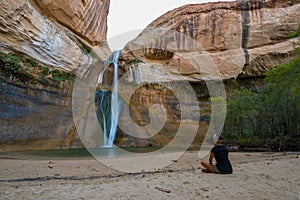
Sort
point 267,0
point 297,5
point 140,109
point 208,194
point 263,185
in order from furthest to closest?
1. point 267,0
2. point 297,5
3. point 140,109
4. point 263,185
5. point 208,194

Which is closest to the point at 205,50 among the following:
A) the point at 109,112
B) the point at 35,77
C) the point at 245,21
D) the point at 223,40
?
the point at 223,40

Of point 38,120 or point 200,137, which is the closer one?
point 38,120

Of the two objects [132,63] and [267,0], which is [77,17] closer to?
[132,63]

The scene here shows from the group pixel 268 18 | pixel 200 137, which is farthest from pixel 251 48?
pixel 200 137

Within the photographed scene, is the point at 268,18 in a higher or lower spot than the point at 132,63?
higher

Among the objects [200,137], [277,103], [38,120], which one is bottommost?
[200,137]

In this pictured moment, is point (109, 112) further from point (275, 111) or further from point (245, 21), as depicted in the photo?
point (245, 21)

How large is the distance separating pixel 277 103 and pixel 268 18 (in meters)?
19.4

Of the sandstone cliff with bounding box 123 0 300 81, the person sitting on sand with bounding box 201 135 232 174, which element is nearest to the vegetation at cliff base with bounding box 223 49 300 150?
the person sitting on sand with bounding box 201 135 232 174

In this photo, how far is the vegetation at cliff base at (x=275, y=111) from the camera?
12.9 meters

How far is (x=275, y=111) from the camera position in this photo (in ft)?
51.0

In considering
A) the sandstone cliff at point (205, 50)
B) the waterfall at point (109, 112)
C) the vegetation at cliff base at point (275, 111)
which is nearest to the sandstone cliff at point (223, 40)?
the sandstone cliff at point (205, 50)

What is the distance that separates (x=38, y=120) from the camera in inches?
598

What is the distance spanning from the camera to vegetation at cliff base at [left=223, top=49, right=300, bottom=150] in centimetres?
1290
